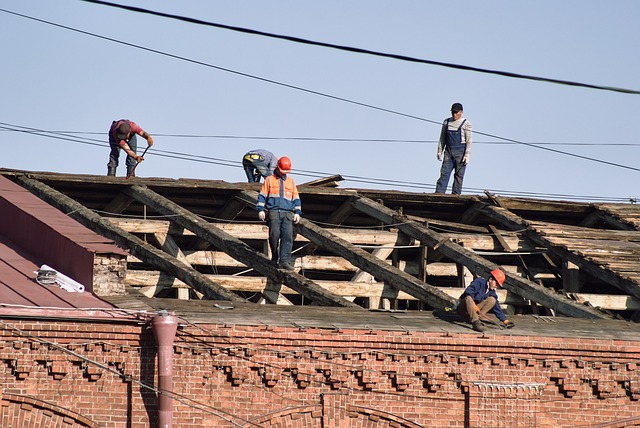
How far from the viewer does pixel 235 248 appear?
59.6ft

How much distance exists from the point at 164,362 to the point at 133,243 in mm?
3406

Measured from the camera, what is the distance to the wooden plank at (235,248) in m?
17.2

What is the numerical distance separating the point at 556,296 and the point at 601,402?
1940 millimetres

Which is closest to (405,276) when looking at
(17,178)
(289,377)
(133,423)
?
(289,377)

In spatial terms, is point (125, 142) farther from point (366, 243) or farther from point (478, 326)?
point (478, 326)

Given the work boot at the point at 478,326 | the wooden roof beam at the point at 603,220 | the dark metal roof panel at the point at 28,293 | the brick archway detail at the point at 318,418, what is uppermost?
the wooden roof beam at the point at 603,220

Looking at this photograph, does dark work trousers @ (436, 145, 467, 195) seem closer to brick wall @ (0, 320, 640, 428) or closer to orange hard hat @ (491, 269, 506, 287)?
orange hard hat @ (491, 269, 506, 287)

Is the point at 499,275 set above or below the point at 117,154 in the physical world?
below

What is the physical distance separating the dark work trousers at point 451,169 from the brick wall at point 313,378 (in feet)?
23.4

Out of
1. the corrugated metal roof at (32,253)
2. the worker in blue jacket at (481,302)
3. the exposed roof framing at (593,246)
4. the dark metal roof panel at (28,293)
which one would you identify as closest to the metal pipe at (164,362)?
the corrugated metal roof at (32,253)

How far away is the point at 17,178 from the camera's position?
19.8 m

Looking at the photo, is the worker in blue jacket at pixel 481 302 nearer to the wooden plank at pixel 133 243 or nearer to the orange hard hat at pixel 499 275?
the orange hard hat at pixel 499 275

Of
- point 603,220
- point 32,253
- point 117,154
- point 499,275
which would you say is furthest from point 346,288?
point 117,154

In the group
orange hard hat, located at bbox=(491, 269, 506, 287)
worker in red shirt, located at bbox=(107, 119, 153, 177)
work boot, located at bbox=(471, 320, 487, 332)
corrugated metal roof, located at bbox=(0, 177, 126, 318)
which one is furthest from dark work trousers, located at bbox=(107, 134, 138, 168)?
work boot, located at bbox=(471, 320, 487, 332)
